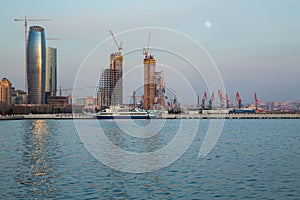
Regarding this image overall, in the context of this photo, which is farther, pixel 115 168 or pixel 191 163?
pixel 191 163

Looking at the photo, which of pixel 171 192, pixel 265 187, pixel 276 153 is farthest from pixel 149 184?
pixel 276 153

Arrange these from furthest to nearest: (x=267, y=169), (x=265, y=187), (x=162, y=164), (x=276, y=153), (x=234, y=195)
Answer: (x=276, y=153) → (x=162, y=164) → (x=267, y=169) → (x=265, y=187) → (x=234, y=195)

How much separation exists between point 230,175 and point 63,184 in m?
14.0

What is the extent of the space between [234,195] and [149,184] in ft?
22.5

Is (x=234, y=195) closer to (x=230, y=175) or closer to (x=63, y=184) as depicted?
(x=230, y=175)

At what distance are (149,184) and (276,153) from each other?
2479 centimetres

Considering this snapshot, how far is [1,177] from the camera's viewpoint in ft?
103

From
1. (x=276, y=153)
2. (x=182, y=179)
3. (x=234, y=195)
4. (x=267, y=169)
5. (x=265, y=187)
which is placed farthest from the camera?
(x=276, y=153)

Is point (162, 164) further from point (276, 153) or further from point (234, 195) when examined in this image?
point (276, 153)

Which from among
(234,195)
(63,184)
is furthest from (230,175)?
(63,184)

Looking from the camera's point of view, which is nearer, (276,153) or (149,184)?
(149,184)

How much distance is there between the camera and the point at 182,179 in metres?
30.8

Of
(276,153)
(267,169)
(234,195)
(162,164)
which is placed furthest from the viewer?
(276,153)

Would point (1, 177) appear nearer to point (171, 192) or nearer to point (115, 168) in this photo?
point (115, 168)
